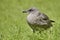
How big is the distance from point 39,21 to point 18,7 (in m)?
6.67

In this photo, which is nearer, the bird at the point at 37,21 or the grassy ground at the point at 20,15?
the grassy ground at the point at 20,15

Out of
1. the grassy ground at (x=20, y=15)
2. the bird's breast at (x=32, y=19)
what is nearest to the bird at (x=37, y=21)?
the bird's breast at (x=32, y=19)

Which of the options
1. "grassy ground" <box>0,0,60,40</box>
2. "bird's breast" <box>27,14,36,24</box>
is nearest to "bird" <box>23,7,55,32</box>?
"bird's breast" <box>27,14,36,24</box>

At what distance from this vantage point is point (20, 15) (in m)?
11.9

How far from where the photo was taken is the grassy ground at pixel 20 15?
6.60m

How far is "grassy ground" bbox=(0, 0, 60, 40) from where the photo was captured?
660cm

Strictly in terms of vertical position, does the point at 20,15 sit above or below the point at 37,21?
below

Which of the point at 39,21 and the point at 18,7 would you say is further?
the point at 18,7

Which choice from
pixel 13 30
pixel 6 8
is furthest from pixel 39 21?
pixel 6 8

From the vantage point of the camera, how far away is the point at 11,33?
274 inches

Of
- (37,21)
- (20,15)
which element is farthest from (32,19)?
(20,15)

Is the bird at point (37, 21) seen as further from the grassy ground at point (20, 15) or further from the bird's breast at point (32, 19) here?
the grassy ground at point (20, 15)

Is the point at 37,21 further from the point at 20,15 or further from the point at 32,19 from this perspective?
the point at 20,15

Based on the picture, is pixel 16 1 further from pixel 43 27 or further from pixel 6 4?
pixel 43 27
